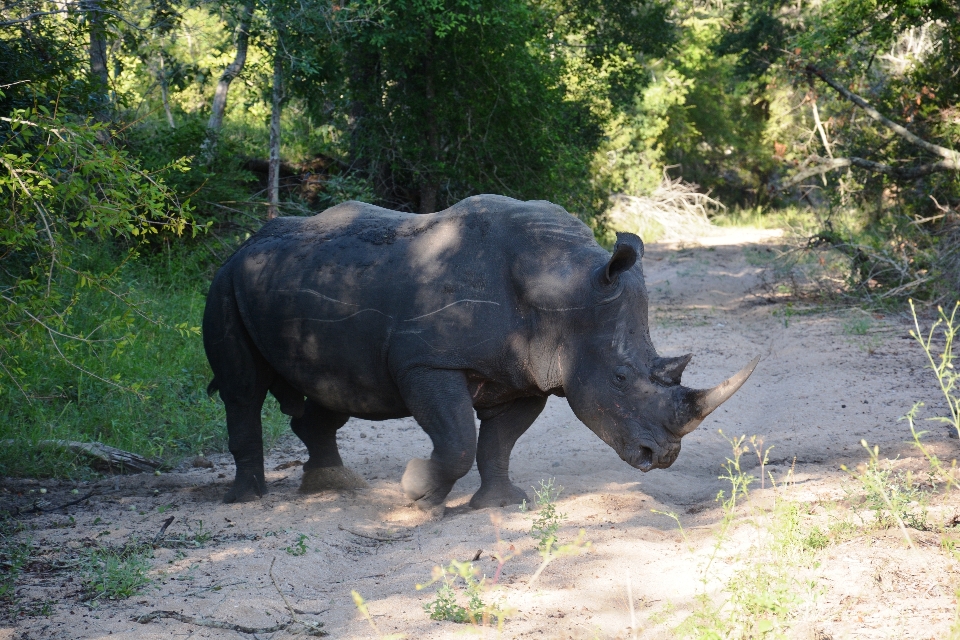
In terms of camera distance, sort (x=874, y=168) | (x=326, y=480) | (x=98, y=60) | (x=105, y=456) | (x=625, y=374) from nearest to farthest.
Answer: (x=625, y=374)
(x=326, y=480)
(x=105, y=456)
(x=98, y=60)
(x=874, y=168)

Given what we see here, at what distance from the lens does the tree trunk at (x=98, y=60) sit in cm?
637

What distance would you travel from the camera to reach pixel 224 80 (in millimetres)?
11797

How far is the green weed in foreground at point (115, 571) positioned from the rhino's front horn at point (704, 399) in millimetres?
2726

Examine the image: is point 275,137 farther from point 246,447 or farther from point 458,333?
point 458,333

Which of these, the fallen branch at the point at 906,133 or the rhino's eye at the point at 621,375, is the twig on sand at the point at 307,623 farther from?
the fallen branch at the point at 906,133

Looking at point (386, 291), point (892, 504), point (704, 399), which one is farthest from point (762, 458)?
point (386, 291)

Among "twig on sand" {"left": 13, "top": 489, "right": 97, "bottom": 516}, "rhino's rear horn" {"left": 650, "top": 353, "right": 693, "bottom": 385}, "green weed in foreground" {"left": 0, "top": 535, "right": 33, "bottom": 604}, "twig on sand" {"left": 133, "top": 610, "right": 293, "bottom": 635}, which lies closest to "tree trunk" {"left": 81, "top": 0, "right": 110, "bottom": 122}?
"twig on sand" {"left": 13, "top": 489, "right": 97, "bottom": 516}

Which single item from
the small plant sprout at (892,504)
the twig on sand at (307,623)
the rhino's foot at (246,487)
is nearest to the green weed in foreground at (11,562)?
the twig on sand at (307,623)

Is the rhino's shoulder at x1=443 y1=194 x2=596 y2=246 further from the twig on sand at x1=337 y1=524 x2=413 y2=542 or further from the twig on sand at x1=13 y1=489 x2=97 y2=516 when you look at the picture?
the twig on sand at x1=13 y1=489 x2=97 y2=516

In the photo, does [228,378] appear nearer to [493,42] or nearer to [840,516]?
[840,516]

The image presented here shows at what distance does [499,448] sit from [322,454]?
1433 millimetres

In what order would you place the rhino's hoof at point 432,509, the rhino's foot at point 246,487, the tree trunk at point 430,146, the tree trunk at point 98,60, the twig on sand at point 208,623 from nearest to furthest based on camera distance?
the twig on sand at point 208,623, the rhino's hoof at point 432,509, the rhino's foot at point 246,487, the tree trunk at point 98,60, the tree trunk at point 430,146

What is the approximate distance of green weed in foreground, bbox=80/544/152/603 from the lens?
13.9 ft

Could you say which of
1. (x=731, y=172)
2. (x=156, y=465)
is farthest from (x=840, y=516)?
(x=731, y=172)
